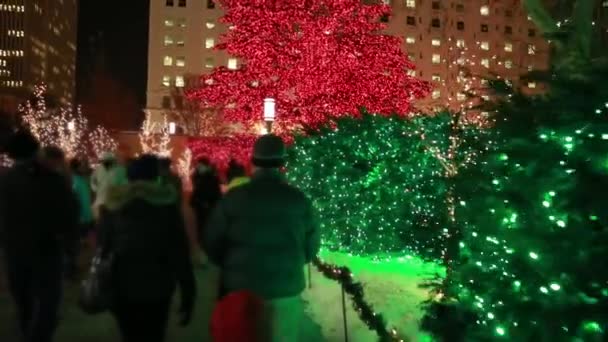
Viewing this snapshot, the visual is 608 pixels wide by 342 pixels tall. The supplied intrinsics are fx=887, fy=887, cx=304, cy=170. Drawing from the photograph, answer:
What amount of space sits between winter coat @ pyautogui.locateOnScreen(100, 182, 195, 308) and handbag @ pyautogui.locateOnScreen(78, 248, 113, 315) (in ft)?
0.15

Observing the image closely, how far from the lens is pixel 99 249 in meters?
5.70

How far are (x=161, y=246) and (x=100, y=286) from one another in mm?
457

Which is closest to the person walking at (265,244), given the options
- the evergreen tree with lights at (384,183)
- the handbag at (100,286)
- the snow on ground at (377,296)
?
the handbag at (100,286)

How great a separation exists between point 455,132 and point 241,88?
1288 cm

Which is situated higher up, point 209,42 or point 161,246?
point 209,42

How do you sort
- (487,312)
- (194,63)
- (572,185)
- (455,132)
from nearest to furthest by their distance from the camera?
1. (572,185)
2. (487,312)
3. (455,132)
4. (194,63)

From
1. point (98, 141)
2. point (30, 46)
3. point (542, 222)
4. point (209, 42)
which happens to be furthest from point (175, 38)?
point (542, 222)

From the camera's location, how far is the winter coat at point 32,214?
686 centimetres

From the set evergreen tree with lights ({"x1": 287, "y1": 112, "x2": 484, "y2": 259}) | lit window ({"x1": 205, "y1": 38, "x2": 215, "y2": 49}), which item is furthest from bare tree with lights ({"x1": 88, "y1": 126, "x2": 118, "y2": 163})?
evergreen tree with lights ({"x1": 287, "y1": 112, "x2": 484, "y2": 259})

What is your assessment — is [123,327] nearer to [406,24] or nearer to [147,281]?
[147,281]

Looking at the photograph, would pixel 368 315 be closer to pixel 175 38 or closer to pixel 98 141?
pixel 98 141

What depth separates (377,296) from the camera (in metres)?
12.7

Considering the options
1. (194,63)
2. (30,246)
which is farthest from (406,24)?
(30,246)

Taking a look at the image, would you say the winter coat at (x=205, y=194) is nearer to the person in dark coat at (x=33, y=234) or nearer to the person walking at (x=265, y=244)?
the person in dark coat at (x=33, y=234)
